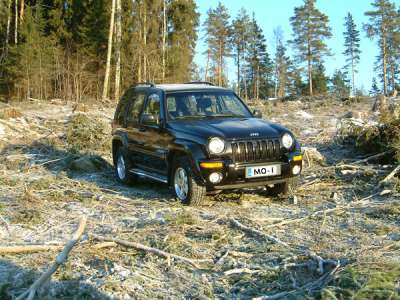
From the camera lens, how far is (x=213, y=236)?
5.70 meters

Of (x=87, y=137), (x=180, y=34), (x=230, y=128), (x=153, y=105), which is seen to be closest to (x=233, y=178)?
(x=230, y=128)

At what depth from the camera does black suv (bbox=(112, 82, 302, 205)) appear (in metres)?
7.41

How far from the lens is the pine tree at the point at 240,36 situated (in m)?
63.3

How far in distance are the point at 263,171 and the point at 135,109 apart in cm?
317

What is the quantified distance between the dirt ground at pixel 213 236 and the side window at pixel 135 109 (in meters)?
1.24

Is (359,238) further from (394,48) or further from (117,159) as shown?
(394,48)

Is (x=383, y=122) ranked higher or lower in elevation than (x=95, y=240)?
higher

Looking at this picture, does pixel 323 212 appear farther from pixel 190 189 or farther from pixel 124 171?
pixel 124 171

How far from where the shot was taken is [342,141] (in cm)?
1221

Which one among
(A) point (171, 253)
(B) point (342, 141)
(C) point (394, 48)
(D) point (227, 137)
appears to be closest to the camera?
(A) point (171, 253)

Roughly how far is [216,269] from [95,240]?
1.45 m

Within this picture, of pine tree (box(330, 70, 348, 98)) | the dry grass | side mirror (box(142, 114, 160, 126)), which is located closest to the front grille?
side mirror (box(142, 114, 160, 126))

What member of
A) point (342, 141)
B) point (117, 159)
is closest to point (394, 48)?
point (342, 141)

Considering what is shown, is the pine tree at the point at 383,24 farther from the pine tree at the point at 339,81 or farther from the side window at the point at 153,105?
the side window at the point at 153,105
